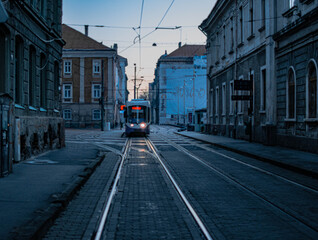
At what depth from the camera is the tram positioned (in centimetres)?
3269

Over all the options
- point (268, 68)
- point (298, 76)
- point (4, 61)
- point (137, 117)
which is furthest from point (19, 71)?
point (137, 117)

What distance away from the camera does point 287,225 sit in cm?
563

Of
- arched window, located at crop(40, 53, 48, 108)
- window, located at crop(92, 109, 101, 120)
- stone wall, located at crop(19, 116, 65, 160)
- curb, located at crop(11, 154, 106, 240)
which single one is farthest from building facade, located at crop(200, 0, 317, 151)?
window, located at crop(92, 109, 101, 120)

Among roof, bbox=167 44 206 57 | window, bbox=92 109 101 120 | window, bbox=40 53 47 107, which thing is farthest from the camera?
roof, bbox=167 44 206 57

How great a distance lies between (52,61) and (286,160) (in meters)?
10.6

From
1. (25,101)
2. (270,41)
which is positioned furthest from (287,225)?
(270,41)

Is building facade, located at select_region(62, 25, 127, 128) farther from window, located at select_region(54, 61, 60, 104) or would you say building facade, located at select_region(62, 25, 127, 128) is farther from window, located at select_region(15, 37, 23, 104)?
window, located at select_region(15, 37, 23, 104)

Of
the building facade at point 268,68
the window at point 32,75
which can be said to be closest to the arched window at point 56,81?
the window at point 32,75

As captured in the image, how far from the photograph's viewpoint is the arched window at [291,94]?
58.1 ft

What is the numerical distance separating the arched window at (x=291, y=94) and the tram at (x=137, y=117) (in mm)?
16069

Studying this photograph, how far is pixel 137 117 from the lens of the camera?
33.0 meters

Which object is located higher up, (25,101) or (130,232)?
(25,101)

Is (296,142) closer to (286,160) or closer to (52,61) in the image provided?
(286,160)

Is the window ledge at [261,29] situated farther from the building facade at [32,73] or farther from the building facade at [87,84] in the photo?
the building facade at [87,84]
